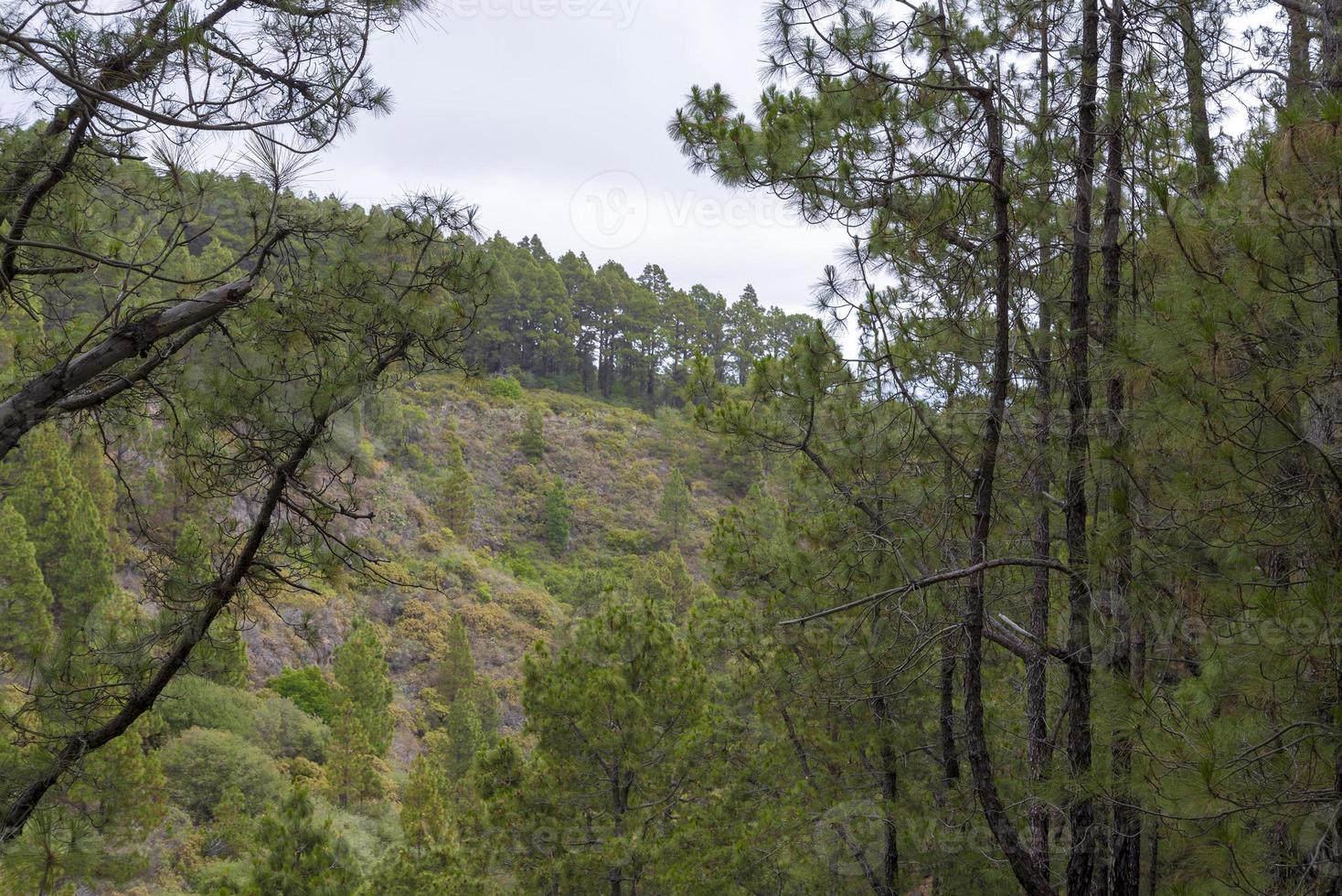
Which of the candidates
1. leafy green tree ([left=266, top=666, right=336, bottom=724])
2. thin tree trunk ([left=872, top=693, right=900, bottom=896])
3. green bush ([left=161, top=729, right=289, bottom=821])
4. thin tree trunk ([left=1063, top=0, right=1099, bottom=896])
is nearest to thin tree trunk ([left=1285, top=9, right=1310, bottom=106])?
thin tree trunk ([left=1063, top=0, right=1099, bottom=896])

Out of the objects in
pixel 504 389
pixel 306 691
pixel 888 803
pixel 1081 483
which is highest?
pixel 504 389

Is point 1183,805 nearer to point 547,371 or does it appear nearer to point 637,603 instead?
point 637,603

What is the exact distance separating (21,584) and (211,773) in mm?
4481

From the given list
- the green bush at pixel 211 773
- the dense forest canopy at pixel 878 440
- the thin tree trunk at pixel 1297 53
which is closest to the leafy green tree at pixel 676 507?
the green bush at pixel 211 773

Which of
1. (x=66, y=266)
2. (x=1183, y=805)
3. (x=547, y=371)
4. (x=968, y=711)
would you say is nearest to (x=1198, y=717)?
(x=1183, y=805)

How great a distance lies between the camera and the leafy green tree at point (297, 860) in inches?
265

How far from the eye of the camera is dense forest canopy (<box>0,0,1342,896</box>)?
2566mm

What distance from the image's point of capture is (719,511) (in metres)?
35.9

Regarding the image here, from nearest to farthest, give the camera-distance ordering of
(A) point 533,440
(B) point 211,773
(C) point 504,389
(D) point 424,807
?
(D) point 424,807, (B) point 211,773, (A) point 533,440, (C) point 504,389

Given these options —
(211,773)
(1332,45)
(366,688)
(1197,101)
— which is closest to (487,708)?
(366,688)

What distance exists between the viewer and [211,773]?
15.2 metres

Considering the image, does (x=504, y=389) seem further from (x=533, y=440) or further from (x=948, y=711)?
(x=948, y=711)

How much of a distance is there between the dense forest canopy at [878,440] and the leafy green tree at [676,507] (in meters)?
24.9

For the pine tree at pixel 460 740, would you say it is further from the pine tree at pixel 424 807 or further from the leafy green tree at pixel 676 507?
the leafy green tree at pixel 676 507
